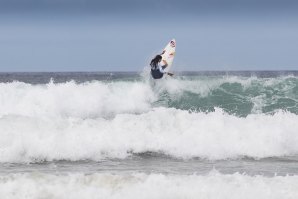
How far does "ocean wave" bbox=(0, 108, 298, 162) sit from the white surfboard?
6638 millimetres

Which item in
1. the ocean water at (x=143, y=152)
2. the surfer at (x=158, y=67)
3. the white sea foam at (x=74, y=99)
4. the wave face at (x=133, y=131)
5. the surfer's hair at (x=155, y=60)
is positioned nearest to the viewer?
the ocean water at (x=143, y=152)

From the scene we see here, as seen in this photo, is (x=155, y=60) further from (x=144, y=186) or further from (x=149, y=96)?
(x=144, y=186)

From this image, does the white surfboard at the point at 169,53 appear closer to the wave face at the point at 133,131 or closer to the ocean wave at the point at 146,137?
the wave face at the point at 133,131

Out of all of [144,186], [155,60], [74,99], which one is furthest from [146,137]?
[155,60]

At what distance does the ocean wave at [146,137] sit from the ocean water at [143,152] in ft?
0.07

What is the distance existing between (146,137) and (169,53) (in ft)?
27.6

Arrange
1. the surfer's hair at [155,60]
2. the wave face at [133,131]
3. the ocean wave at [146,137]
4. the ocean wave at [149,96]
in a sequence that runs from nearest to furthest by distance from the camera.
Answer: the ocean wave at [146,137] < the wave face at [133,131] < the ocean wave at [149,96] < the surfer's hair at [155,60]

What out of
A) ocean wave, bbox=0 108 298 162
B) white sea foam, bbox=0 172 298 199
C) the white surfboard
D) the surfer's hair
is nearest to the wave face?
ocean wave, bbox=0 108 298 162

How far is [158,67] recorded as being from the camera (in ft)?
71.4

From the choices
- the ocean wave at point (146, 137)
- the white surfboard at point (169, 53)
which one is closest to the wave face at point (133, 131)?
the ocean wave at point (146, 137)

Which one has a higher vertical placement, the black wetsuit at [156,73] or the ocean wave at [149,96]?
the black wetsuit at [156,73]

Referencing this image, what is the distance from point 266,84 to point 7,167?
12.8m

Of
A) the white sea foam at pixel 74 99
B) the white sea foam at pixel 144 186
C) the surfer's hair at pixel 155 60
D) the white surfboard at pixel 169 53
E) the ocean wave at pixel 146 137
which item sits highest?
the white surfboard at pixel 169 53

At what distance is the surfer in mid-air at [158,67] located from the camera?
21406 mm
